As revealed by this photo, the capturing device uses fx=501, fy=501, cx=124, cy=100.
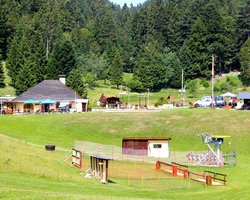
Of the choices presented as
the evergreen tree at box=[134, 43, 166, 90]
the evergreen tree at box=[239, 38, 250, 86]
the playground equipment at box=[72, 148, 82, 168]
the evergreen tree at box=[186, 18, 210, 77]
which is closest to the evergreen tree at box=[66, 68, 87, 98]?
the evergreen tree at box=[134, 43, 166, 90]

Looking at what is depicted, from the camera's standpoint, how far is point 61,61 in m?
135

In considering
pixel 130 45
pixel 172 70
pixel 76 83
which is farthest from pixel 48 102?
pixel 130 45

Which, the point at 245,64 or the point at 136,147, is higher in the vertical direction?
the point at 245,64

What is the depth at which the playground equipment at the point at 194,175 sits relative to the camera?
3909 centimetres

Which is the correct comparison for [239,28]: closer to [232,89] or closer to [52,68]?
[232,89]

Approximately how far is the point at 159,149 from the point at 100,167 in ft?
63.0

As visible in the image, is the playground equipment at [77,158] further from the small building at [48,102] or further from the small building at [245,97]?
the small building at [48,102]

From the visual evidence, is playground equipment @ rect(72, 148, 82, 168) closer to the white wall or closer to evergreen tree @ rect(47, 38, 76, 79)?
the white wall

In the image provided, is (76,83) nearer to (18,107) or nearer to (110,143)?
(18,107)

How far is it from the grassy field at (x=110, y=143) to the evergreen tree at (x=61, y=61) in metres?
49.1

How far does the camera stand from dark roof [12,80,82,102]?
98.6 m

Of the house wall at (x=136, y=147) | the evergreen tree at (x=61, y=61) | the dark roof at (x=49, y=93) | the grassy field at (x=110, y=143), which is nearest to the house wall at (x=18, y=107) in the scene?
the dark roof at (x=49, y=93)

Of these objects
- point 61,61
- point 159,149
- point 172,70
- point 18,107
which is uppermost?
point 61,61

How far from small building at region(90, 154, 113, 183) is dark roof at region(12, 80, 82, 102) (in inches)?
2433
